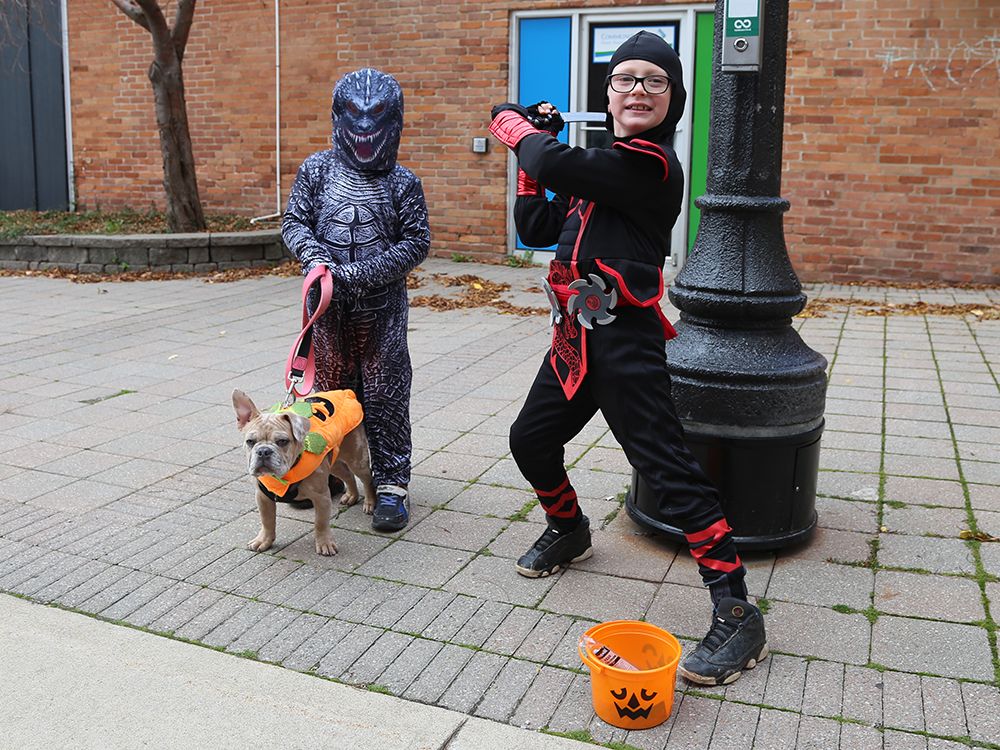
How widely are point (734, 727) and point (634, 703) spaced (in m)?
0.30

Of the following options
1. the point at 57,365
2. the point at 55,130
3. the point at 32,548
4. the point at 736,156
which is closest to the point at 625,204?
the point at 736,156

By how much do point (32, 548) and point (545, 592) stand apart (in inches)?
81.9

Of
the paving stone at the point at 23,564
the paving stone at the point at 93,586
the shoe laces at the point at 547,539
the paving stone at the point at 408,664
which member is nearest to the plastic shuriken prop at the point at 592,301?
the shoe laces at the point at 547,539

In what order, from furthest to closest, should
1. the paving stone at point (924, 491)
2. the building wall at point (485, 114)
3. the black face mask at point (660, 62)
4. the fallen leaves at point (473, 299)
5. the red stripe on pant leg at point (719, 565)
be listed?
the building wall at point (485, 114) < the fallen leaves at point (473, 299) < the paving stone at point (924, 491) < the red stripe on pant leg at point (719, 565) < the black face mask at point (660, 62)

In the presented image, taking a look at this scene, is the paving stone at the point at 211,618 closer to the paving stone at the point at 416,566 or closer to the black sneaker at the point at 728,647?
the paving stone at the point at 416,566

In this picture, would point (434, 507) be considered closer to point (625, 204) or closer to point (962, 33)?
point (625, 204)

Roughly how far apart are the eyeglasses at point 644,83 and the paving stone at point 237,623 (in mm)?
2124

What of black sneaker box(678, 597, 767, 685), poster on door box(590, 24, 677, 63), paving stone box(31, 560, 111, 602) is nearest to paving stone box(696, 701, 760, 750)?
black sneaker box(678, 597, 767, 685)

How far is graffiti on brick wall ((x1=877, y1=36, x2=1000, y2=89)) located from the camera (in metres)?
9.88

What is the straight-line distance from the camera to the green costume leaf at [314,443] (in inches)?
146

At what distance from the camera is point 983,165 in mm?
10086

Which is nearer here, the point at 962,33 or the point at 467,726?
the point at 467,726

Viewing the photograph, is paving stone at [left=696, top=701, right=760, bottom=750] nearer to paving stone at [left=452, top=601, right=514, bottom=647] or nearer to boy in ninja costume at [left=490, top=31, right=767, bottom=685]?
boy in ninja costume at [left=490, top=31, right=767, bottom=685]

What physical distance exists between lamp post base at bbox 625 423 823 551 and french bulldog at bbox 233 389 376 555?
134cm
